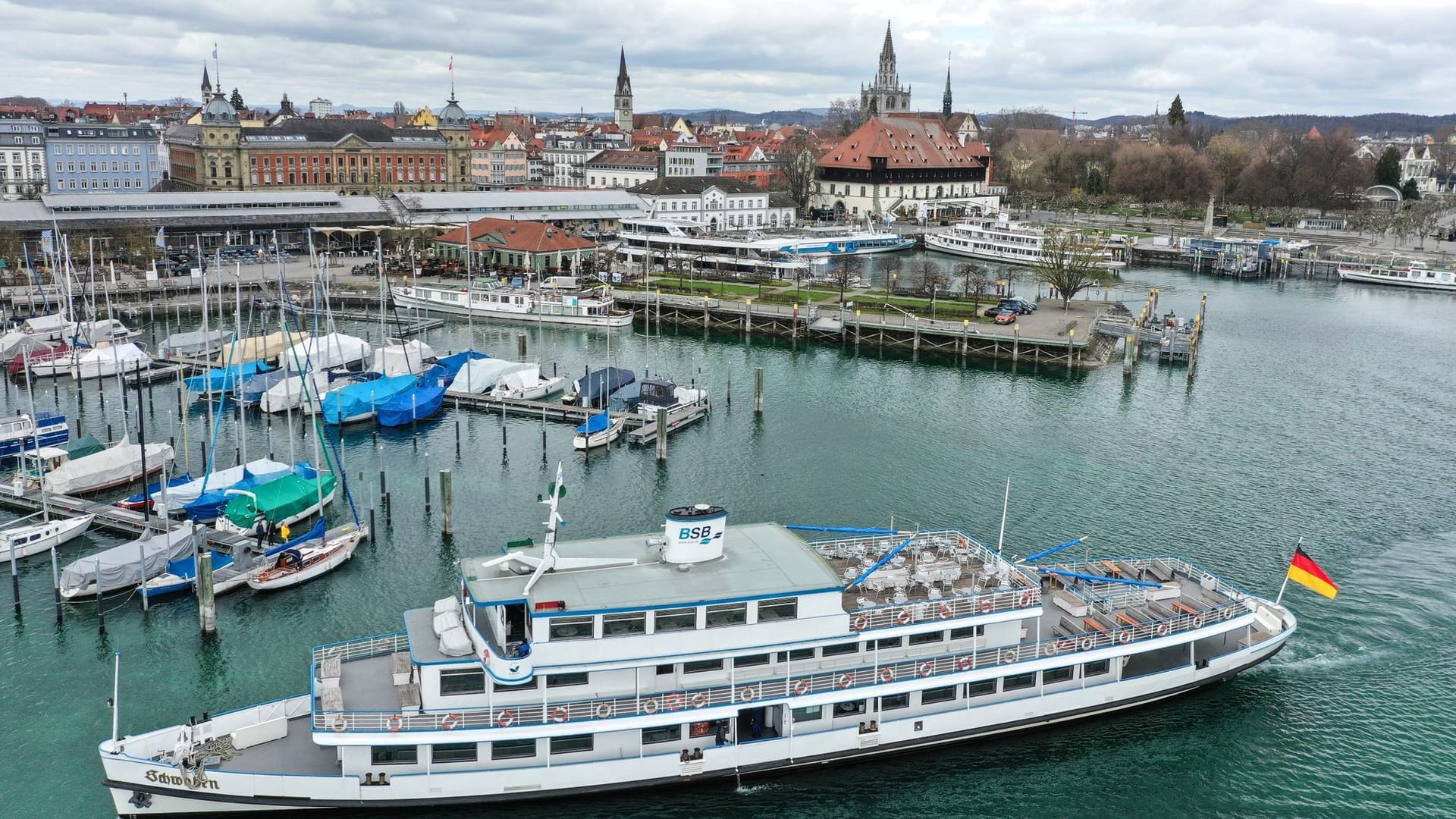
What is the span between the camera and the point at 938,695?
97.2ft

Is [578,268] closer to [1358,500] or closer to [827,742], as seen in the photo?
[1358,500]

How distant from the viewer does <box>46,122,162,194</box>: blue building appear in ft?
Result: 466

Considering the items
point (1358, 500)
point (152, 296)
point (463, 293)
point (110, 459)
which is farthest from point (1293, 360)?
point (152, 296)

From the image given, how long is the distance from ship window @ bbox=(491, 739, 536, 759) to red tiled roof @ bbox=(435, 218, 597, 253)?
80142mm

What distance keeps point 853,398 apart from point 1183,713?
3570 centimetres

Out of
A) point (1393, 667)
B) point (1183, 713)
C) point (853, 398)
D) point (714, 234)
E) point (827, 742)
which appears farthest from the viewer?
point (714, 234)

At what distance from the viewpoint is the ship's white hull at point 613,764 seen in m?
25.4

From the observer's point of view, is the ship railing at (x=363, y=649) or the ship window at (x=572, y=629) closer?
the ship window at (x=572, y=629)

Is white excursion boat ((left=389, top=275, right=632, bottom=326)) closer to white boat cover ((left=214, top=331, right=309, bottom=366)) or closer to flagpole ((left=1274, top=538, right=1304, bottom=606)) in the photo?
white boat cover ((left=214, top=331, right=309, bottom=366))

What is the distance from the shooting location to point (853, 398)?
65750 mm

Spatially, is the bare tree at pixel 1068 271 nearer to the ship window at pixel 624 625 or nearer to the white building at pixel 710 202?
the white building at pixel 710 202

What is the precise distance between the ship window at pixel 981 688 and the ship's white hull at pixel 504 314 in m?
58.2

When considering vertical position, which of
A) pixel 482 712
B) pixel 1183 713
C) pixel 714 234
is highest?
pixel 714 234

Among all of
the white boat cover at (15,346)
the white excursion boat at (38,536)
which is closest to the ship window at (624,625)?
the white excursion boat at (38,536)
